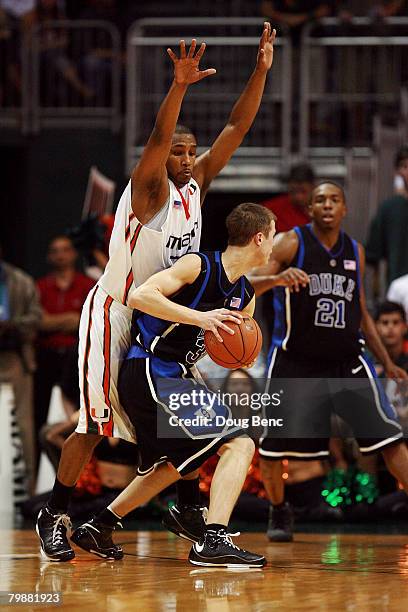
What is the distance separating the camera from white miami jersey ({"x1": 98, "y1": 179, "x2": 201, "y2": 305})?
601cm

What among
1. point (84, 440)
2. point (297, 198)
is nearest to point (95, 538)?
point (84, 440)

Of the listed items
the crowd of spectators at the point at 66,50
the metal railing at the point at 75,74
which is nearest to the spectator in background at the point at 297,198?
the crowd of spectators at the point at 66,50

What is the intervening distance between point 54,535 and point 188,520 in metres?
0.69

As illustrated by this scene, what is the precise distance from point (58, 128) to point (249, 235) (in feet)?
22.5

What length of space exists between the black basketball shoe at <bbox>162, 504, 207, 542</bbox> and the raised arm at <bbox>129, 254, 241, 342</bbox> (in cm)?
126

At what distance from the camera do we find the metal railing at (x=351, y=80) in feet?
39.3

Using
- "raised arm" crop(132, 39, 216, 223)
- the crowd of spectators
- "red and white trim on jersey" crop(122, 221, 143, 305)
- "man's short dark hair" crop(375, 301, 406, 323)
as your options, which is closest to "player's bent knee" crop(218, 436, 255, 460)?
"red and white trim on jersey" crop(122, 221, 143, 305)

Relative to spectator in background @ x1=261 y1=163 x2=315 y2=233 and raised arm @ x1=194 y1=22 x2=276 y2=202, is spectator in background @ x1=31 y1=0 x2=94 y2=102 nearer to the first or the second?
spectator in background @ x1=261 y1=163 x2=315 y2=233

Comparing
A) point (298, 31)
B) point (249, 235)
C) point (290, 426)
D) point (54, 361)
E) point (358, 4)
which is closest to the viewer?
point (249, 235)

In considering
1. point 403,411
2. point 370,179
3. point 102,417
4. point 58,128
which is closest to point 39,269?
point 58,128

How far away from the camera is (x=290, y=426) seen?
7.12 metres

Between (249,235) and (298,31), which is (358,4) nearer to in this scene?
(298,31)

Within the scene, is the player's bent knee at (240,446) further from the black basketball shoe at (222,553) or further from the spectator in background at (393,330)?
the spectator in background at (393,330)

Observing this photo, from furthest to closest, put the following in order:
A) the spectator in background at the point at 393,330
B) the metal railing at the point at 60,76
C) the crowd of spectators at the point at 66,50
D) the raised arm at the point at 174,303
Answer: the crowd of spectators at the point at 66,50 < the metal railing at the point at 60,76 < the spectator in background at the point at 393,330 < the raised arm at the point at 174,303
